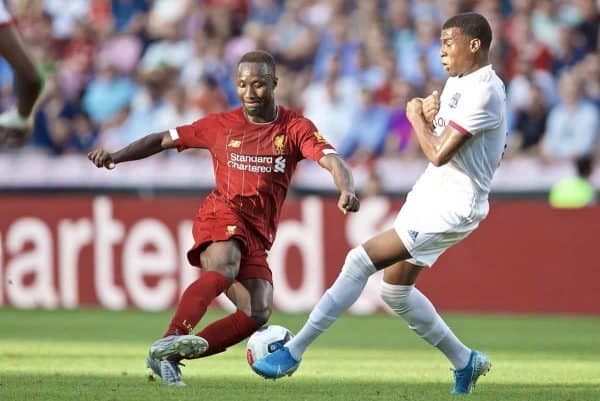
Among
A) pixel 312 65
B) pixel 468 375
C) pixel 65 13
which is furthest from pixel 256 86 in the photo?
pixel 65 13

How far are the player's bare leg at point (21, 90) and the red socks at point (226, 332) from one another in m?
2.44

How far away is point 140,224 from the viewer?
15.7m

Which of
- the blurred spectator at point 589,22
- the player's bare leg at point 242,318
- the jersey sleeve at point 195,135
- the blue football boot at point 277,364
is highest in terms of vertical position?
the blurred spectator at point 589,22

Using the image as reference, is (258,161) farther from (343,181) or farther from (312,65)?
(312,65)

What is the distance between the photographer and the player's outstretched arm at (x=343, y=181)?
7.33 metres

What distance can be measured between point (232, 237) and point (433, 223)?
1228mm

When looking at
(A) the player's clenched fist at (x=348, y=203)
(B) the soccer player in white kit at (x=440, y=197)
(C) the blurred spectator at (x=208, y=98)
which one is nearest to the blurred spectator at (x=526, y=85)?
(C) the blurred spectator at (x=208, y=98)

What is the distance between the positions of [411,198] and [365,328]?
5.88 meters

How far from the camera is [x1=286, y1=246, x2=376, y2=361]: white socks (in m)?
7.82

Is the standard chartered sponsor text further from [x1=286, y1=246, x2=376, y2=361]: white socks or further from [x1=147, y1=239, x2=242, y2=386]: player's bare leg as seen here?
[x1=286, y1=246, x2=376, y2=361]: white socks

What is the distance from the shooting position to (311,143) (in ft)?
26.7

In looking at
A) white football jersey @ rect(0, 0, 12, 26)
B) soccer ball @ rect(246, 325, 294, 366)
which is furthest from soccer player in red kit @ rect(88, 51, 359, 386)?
white football jersey @ rect(0, 0, 12, 26)

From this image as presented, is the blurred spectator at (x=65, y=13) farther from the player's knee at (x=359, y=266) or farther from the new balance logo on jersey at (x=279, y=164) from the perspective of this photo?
the player's knee at (x=359, y=266)

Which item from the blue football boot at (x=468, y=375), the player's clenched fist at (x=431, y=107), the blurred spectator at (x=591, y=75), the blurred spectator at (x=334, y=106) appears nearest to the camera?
→ the player's clenched fist at (x=431, y=107)
